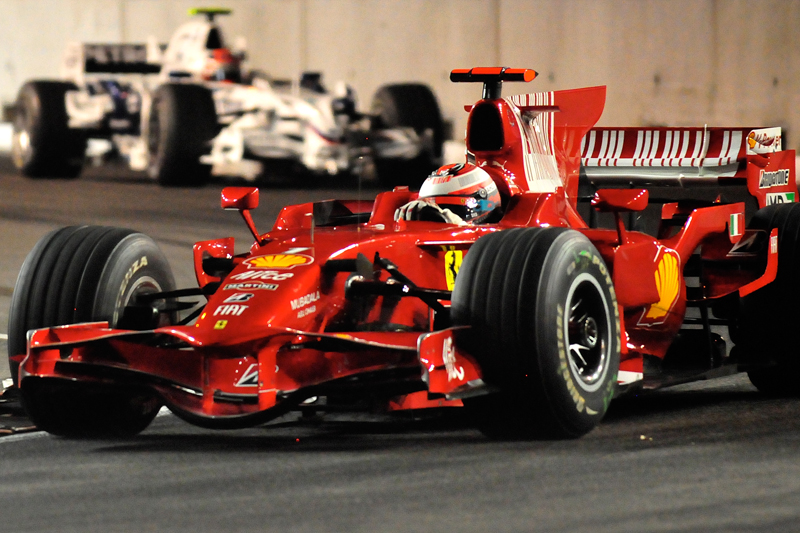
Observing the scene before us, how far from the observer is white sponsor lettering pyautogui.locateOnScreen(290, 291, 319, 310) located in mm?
5712

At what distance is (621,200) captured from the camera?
20.2 feet

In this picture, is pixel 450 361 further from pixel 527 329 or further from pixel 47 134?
pixel 47 134

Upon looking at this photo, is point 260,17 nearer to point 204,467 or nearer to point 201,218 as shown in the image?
point 201,218

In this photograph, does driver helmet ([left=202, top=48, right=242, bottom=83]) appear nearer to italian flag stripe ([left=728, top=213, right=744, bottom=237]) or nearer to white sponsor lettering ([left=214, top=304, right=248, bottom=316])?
italian flag stripe ([left=728, top=213, right=744, bottom=237])

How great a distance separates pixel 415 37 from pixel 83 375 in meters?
19.9

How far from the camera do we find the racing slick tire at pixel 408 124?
1867 centimetres

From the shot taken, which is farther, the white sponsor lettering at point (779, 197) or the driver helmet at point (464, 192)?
the white sponsor lettering at point (779, 197)

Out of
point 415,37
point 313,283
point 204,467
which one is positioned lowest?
point 204,467

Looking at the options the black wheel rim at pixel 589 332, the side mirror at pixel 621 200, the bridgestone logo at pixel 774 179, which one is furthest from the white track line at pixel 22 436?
the bridgestone logo at pixel 774 179

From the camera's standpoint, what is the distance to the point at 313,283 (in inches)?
230

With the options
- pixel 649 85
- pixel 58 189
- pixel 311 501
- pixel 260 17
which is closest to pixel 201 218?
pixel 58 189

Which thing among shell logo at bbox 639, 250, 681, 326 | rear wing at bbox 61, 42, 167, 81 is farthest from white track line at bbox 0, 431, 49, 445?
rear wing at bbox 61, 42, 167, 81

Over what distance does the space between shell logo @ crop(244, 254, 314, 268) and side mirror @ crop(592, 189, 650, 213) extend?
128cm

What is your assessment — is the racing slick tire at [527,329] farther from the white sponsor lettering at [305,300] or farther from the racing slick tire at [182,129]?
the racing slick tire at [182,129]
